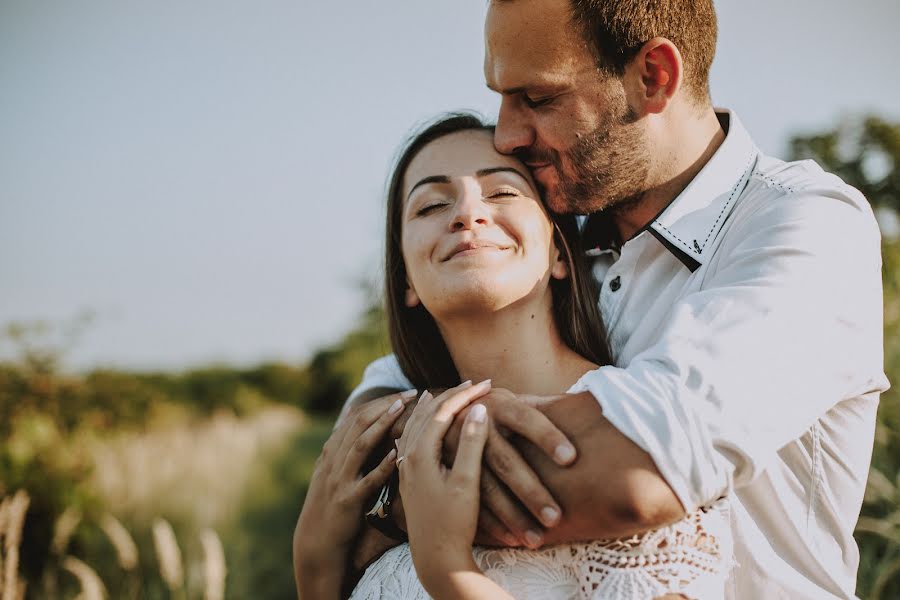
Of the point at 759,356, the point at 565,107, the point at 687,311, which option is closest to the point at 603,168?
the point at 565,107

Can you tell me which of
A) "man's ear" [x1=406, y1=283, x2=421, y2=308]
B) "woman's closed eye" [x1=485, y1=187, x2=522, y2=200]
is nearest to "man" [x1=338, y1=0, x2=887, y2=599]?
"woman's closed eye" [x1=485, y1=187, x2=522, y2=200]

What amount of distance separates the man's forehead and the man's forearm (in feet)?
5.39

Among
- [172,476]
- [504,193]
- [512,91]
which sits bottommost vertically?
[172,476]

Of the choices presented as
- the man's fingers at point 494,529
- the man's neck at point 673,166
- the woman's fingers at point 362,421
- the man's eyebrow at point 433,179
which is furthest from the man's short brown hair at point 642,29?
the man's fingers at point 494,529

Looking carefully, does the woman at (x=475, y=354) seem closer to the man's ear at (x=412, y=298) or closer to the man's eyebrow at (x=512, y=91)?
the man's ear at (x=412, y=298)

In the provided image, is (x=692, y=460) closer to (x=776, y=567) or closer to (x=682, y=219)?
(x=776, y=567)

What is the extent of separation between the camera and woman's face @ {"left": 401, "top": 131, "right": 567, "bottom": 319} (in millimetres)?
2744

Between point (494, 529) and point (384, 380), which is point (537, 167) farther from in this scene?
point (494, 529)

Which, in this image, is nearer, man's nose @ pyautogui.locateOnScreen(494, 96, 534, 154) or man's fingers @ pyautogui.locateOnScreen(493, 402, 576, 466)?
man's fingers @ pyautogui.locateOnScreen(493, 402, 576, 466)

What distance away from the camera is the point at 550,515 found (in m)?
1.97

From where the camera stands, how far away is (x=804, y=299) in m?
2.15

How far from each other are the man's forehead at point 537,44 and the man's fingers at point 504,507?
70.0 inches

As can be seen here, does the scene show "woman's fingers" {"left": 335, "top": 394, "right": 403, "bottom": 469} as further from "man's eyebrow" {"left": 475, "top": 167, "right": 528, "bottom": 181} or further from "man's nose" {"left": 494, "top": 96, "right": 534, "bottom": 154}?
"man's nose" {"left": 494, "top": 96, "right": 534, "bottom": 154}

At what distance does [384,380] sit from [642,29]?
1846mm
